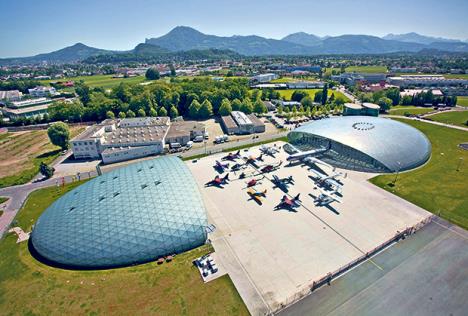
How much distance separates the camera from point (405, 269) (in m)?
35.5

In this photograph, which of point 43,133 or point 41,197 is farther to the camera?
point 43,133

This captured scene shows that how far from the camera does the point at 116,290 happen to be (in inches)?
1303

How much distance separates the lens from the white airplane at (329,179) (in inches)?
2211

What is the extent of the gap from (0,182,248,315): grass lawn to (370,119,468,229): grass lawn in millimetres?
45062

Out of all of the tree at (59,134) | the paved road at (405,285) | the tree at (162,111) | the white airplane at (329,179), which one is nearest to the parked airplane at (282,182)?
the white airplane at (329,179)

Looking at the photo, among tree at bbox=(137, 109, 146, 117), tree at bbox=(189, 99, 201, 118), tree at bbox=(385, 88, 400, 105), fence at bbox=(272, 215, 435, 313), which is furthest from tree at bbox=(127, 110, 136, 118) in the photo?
tree at bbox=(385, 88, 400, 105)

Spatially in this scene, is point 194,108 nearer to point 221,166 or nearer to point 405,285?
point 221,166

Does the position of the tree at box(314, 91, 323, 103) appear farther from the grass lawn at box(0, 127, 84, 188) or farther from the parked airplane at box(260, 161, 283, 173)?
the grass lawn at box(0, 127, 84, 188)

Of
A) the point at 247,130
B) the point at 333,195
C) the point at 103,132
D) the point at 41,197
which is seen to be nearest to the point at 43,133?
the point at 103,132

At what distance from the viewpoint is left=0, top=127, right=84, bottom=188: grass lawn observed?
67.7 meters

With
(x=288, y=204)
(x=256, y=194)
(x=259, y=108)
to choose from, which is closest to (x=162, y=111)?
(x=259, y=108)

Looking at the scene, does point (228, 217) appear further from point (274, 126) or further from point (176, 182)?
point (274, 126)

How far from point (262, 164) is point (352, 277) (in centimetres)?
3941

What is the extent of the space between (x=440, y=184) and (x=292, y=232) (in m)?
42.7
